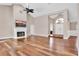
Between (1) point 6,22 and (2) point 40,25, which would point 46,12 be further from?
(1) point 6,22

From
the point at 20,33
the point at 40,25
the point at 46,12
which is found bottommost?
the point at 20,33

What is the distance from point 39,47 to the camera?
1477mm

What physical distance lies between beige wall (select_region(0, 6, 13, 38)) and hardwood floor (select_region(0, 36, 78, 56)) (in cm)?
10

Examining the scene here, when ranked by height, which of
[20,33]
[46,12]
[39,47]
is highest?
[46,12]

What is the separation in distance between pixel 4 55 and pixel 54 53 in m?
0.69

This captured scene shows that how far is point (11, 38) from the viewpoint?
144 centimetres

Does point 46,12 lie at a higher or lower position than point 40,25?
higher

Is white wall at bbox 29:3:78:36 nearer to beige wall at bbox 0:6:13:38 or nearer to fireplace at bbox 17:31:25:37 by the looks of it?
fireplace at bbox 17:31:25:37

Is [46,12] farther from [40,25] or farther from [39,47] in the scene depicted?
[39,47]

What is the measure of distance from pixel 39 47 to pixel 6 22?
1.86 feet

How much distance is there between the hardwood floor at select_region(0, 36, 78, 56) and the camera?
56.9 inches

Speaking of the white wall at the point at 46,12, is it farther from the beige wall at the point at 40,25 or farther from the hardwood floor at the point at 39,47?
the hardwood floor at the point at 39,47

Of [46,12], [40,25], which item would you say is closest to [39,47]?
[40,25]

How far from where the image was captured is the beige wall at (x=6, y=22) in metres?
1.43
